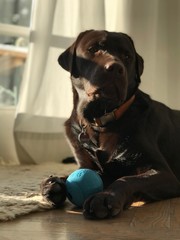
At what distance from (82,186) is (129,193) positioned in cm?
15

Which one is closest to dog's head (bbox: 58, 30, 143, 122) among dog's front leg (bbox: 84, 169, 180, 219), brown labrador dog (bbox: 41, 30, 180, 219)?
brown labrador dog (bbox: 41, 30, 180, 219)

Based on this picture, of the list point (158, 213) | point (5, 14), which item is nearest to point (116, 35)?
point (158, 213)

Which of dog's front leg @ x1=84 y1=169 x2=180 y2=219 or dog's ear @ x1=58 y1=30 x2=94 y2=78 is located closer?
dog's front leg @ x1=84 y1=169 x2=180 y2=219

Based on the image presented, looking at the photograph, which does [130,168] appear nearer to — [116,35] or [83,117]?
[83,117]

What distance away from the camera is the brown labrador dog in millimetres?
1595

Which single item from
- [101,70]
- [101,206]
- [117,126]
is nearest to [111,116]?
[117,126]

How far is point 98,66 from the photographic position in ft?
5.41

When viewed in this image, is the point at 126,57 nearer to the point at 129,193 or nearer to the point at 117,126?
the point at 117,126

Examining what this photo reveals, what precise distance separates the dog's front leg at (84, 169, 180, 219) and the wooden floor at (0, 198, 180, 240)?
0.10 ft

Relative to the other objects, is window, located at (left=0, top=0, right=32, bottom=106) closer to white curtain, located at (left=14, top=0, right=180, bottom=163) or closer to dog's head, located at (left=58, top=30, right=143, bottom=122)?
white curtain, located at (left=14, top=0, right=180, bottom=163)

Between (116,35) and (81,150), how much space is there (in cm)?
47

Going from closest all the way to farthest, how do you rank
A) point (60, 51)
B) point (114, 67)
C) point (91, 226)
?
point (91, 226) < point (114, 67) < point (60, 51)

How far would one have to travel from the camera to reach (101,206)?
1321mm

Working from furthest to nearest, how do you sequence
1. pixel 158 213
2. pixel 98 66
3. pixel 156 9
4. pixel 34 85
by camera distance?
1. pixel 156 9
2. pixel 34 85
3. pixel 98 66
4. pixel 158 213
